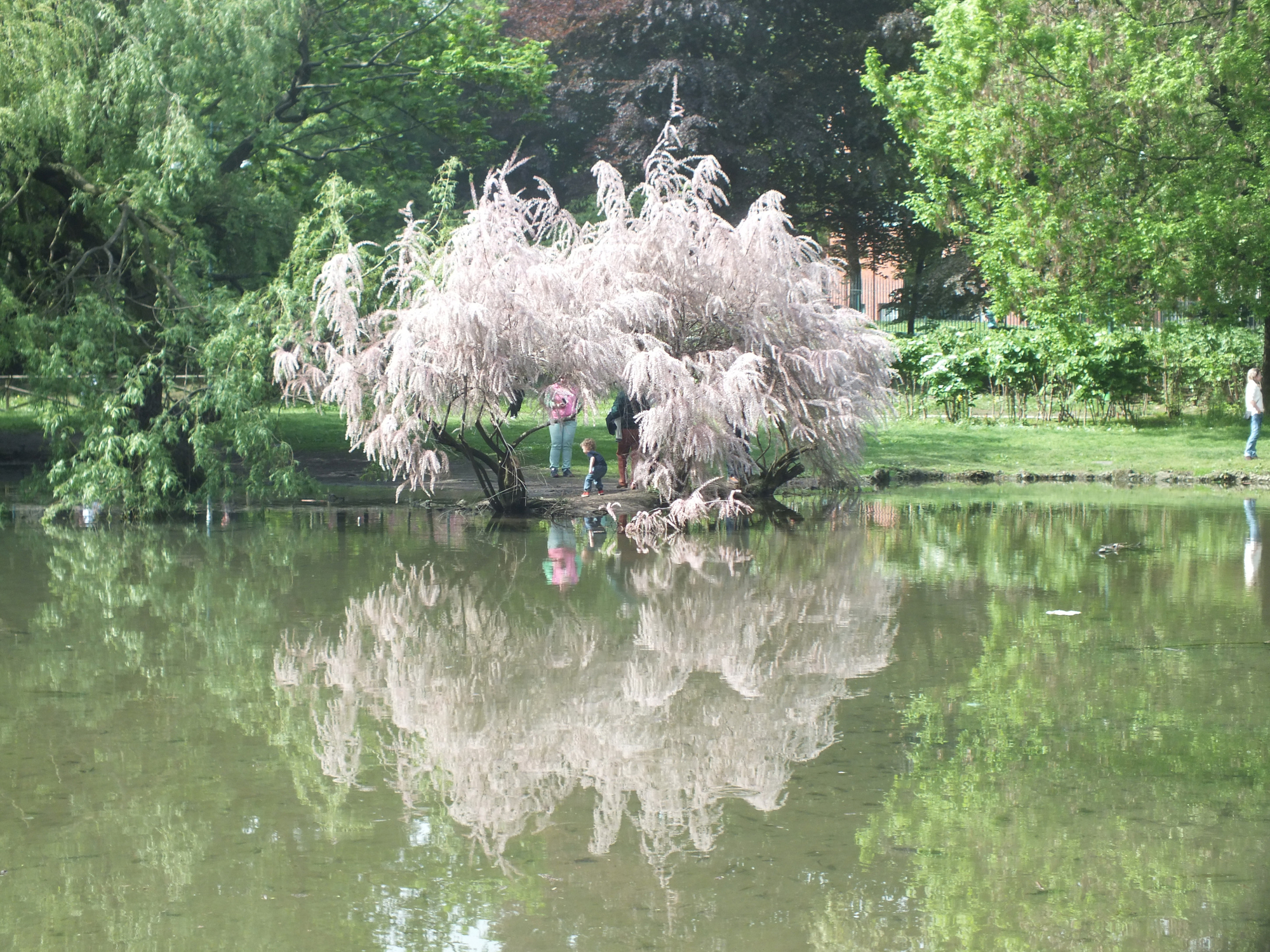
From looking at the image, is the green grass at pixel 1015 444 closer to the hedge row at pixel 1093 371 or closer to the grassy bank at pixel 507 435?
the grassy bank at pixel 507 435

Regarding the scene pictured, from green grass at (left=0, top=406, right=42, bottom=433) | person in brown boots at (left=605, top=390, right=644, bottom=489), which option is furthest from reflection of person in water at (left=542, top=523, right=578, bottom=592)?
green grass at (left=0, top=406, right=42, bottom=433)

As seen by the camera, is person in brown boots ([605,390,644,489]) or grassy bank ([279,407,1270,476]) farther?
grassy bank ([279,407,1270,476])

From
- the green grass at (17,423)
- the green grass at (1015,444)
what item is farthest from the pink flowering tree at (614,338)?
the green grass at (17,423)

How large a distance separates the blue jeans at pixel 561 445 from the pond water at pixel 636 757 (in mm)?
7388

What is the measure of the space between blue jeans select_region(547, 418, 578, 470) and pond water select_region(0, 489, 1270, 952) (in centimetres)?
739

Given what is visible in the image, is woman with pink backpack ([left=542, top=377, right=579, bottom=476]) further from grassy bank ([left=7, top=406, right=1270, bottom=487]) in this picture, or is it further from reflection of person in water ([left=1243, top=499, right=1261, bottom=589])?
reflection of person in water ([left=1243, top=499, right=1261, bottom=589])

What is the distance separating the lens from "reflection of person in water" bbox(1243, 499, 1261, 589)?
11875mm

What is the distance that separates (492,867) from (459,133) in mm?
27217

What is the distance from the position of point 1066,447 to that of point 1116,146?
220 inches

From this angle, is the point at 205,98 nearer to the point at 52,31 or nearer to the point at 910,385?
the point at 52,31

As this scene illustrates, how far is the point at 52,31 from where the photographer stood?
16750 mm

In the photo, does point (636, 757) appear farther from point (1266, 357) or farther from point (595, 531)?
point (1266, 357)

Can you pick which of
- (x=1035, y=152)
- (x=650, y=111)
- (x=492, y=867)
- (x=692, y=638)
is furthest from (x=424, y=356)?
(x=650, y=111)

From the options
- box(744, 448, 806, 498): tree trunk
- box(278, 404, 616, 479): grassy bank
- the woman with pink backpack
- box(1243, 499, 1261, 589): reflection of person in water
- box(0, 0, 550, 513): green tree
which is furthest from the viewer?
box(278, 404, 616, 479): grassy bank
